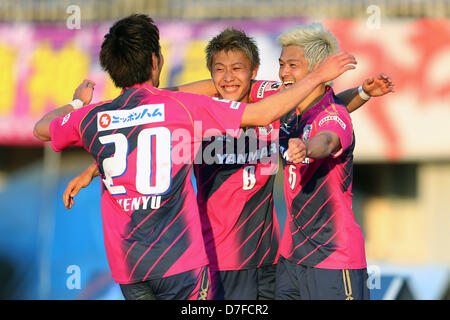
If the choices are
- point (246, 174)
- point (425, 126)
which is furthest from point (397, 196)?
point (246, 174)

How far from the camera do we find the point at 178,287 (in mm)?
3502

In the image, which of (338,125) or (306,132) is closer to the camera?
(338,125)

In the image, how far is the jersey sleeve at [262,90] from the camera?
4.71 metres

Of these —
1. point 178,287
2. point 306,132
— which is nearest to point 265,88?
point 306,132

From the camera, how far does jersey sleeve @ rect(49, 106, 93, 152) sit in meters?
3.73

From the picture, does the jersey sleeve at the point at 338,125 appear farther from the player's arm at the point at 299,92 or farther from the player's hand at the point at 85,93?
the player's hand at the point at 85,93

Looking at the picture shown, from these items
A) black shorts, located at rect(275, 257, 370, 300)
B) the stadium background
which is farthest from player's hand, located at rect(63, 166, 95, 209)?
the stadium background

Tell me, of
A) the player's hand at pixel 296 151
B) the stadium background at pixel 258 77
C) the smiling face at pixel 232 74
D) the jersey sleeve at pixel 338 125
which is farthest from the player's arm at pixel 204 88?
the stadium background at pixel 258 77

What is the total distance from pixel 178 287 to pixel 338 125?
140cm

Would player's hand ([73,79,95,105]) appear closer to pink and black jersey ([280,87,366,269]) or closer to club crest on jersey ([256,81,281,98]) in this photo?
club crest on jersey ([256,81,281,98])

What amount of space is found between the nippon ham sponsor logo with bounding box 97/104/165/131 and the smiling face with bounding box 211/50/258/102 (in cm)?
117

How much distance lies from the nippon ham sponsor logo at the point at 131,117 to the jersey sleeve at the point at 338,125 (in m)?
1.06

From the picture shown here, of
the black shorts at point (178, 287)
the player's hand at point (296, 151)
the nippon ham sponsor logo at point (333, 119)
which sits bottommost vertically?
the black shorts at point (178, 287)

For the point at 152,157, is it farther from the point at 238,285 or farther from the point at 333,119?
the point at 238,285
